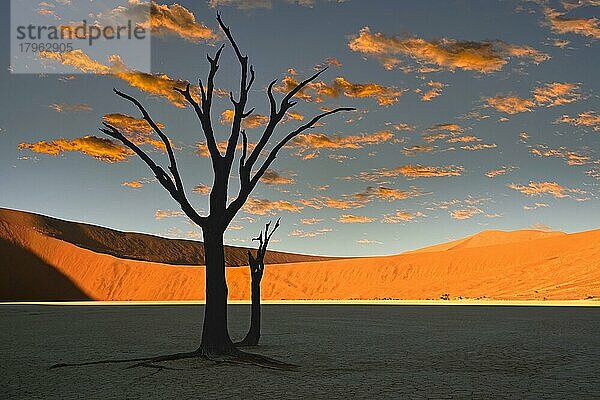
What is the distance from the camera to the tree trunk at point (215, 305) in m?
13.9

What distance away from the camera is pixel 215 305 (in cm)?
1420

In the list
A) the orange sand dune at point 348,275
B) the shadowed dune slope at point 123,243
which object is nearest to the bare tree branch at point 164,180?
the orange sand dune at point 348,275

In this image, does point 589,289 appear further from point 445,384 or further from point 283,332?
point 445,384

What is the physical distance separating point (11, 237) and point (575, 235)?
7360cm

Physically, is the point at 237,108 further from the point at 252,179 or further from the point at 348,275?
the point at 348,275

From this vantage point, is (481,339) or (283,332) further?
(283,332)

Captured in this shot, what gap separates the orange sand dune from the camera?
64.0 meters

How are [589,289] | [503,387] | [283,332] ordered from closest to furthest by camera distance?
1. [503,387]
2. [283,332]
3. [589,289]

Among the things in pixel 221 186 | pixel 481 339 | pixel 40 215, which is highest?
pixel 40 215

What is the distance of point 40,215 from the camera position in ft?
433

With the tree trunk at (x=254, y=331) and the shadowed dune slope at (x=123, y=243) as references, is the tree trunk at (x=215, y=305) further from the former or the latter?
the shadowed dune slope at (x=123, y=243)

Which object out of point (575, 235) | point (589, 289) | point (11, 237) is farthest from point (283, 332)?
point (11, 237)

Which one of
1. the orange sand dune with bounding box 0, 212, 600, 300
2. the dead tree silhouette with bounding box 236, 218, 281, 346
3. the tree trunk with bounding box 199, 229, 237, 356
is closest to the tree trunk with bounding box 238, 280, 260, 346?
the dead tree silhouette with bounding box 236, 218, 281, 346

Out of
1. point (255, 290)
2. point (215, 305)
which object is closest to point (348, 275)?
point (255, 290)
